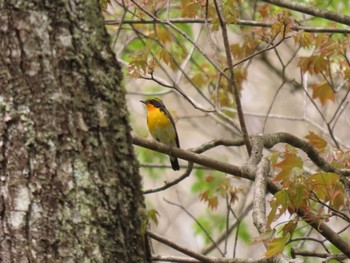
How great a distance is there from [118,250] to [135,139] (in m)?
1.51

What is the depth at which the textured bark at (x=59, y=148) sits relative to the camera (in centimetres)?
Result: 181

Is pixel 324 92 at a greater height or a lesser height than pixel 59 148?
greater

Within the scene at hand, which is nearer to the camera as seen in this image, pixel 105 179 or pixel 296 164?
pixel 105 179

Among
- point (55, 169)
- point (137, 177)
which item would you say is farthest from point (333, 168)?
point (55, 169)

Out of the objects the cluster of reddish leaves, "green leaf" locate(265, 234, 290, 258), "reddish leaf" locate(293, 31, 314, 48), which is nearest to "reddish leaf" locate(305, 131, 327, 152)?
"reddish leaf" locate(293, 31, 314, 48)

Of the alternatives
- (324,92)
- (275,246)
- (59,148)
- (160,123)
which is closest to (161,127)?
(160,123)

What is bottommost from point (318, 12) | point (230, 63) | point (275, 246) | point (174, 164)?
point (275, 246)

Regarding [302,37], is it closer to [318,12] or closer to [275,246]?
[318,12]

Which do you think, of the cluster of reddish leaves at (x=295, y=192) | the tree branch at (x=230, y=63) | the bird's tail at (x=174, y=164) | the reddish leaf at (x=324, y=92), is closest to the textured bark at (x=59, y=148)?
the cluster of reddish leaves at (x=295, y=192)

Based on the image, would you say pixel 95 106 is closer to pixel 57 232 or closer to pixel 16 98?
pixel 16 98

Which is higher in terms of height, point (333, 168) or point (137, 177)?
point (333, 168)

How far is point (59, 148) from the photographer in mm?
1840

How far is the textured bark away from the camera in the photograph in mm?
1814

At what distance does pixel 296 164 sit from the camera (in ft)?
9.12
